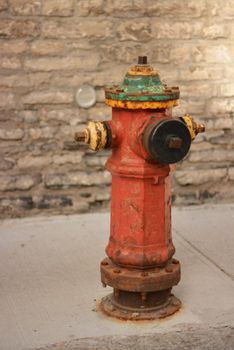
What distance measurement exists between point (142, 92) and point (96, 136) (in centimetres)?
29

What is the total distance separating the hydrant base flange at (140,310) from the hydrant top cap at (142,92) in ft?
3.29

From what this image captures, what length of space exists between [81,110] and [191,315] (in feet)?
6.83

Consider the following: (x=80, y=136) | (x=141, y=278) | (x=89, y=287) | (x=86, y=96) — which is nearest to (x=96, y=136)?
(x=80, y=136)

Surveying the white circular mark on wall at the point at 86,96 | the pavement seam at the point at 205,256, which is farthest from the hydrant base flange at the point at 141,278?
the white circular mark on wall at the point at 86,96

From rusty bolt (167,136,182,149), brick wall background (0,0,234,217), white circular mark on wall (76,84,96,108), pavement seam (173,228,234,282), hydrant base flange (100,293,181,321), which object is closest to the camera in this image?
rusty bolt (167,136,182,149)

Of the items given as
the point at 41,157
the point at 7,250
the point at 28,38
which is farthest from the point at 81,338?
the point at 28,38

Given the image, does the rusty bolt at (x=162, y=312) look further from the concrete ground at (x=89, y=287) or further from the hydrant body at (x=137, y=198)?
the hydrant body at (x=137, y=198)

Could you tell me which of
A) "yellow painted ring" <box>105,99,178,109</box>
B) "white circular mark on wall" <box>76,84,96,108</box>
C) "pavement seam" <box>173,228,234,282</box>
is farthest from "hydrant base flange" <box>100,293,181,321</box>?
"white circular mark on wall" <box>76,84,96,108</box>

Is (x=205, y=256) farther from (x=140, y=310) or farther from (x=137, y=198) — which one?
(x=137, y=198)

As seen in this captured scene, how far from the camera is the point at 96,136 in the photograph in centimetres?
325

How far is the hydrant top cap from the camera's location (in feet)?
10.5

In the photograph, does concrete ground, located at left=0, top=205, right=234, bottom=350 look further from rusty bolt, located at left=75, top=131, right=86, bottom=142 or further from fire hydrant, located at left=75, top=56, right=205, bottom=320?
rusty bolt, located at left=75, top=131, right=86, bottom=142

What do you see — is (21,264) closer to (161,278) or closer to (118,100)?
(161,278)

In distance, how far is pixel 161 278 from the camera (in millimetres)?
3391
